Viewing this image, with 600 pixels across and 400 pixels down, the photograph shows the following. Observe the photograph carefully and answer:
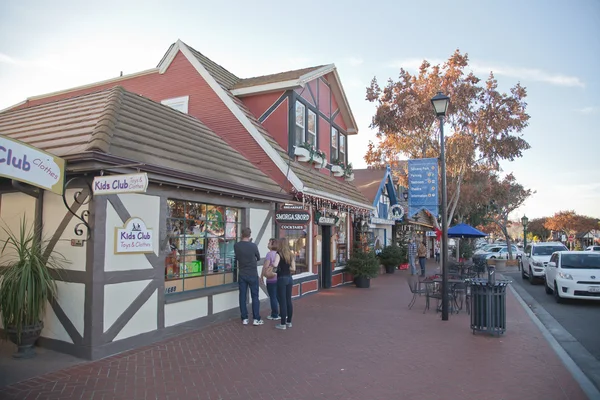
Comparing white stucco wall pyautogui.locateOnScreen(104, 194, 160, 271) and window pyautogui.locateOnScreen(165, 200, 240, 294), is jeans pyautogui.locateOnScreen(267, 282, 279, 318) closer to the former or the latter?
window pyautogui.locateOnScreen(165, 200, 240, 294)

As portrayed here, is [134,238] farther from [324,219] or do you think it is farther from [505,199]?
[505,199]

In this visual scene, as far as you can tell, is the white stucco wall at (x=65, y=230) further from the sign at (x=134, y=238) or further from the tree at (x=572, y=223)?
the tree at (x=572, y=223)

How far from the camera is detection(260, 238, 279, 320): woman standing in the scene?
28.0ft

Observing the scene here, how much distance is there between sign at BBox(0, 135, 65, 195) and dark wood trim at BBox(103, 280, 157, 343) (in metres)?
2.09

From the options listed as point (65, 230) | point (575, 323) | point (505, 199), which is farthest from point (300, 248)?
point (505, 199)

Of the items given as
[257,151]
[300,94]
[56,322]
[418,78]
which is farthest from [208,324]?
[418,78]

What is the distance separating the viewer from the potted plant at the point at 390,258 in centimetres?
2142

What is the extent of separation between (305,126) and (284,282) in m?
6.23

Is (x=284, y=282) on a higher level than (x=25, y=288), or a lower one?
lower

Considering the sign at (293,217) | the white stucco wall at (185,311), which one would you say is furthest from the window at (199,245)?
the sign at (293,217)

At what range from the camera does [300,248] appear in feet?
41.8

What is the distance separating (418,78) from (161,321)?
16.5 meters

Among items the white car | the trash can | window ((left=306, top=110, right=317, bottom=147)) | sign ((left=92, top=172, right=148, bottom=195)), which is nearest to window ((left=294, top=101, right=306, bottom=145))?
window ((left=306, top=110, right=317, bottom=147))

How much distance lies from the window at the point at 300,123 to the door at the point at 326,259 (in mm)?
3055
